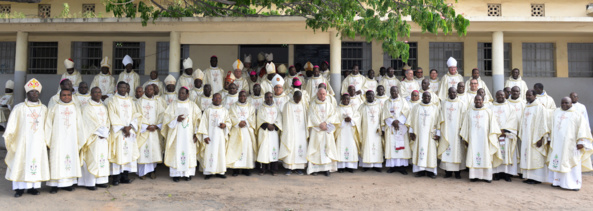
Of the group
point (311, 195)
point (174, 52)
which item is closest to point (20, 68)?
point (174, 52)

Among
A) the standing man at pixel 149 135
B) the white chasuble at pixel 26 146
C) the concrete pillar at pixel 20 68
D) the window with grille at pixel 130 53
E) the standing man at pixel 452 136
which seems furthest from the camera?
the window with grille at pixel 130 53

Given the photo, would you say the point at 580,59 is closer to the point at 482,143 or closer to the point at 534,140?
the point at 534,140

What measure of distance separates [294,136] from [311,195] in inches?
78.0

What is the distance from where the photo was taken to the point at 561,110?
7.99 metres

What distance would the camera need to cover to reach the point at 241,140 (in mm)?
8688

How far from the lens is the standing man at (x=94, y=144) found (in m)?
7.30

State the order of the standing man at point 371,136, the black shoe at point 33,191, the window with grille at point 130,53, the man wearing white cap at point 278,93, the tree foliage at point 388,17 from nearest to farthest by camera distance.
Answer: the tree foliage at point 388,17, the black shoe at point 33,191, the standing man at point 371,136, the man wearing white cap at point 278,93, the window with grille at point 130,53

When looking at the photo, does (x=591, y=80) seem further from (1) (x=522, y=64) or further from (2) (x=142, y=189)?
(2) (x=142, y=189)

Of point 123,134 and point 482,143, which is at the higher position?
point 123,134

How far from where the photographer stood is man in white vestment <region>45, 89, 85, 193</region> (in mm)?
6992

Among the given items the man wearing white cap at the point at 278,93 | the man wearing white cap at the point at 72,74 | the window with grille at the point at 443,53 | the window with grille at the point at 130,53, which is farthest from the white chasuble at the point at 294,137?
the window with grille at the point at 130,53

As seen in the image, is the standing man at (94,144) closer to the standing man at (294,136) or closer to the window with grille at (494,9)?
the standing man at (294,136)

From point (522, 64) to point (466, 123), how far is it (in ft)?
21.5

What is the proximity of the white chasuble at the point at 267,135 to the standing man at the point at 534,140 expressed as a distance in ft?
14.8
